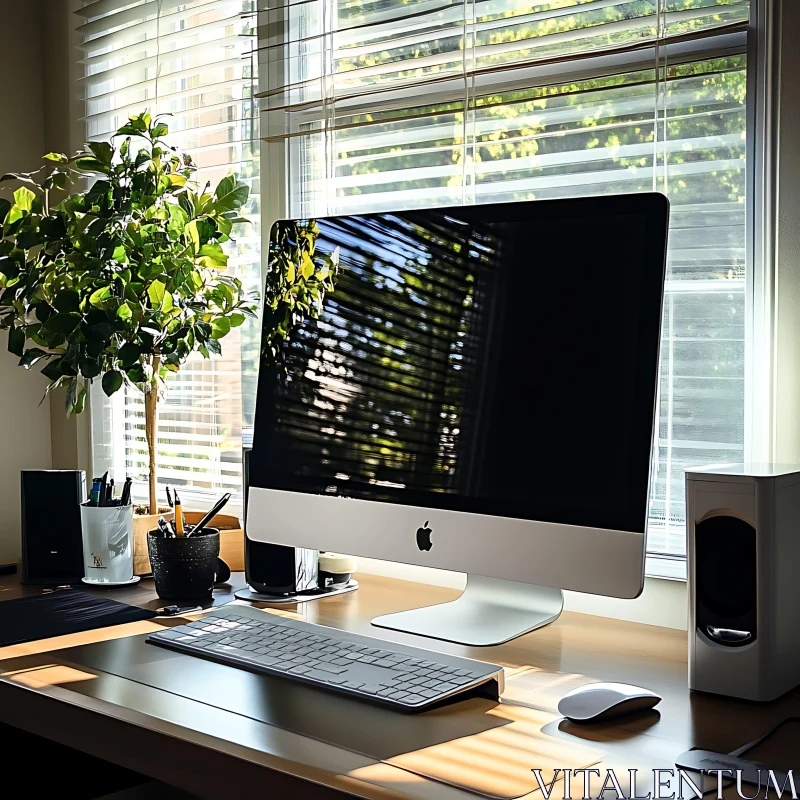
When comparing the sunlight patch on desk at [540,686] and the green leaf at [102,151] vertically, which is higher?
the green leaf at [102,151]

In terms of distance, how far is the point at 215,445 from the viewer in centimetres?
217

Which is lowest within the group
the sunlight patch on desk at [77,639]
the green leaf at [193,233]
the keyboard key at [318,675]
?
the sunlight patch on desk at [77,639]

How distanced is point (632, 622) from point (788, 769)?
583 mm

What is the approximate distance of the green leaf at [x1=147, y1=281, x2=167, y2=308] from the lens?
1.67 m

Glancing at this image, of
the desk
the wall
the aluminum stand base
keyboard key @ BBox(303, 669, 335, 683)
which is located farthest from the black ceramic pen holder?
the wall

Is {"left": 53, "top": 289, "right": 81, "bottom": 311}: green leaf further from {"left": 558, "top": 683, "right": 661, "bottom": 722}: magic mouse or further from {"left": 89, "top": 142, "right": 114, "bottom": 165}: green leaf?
{"left": 558, "top": 683, "right": 661, "bottom": 722}: magic mouse

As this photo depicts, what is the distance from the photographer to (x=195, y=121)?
218cm

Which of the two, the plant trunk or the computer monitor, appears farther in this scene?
the plant trunk

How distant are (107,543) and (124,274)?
1.49ft

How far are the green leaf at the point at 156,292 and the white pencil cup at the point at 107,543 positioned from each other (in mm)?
352

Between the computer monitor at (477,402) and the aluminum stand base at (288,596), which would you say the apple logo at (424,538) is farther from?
the aluminum stand base at (288,596)

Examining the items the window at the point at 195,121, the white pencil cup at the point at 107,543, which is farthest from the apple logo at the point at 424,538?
the window at the point at 195,121

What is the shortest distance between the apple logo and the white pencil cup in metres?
0.63

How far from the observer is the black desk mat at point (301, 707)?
94 cm
